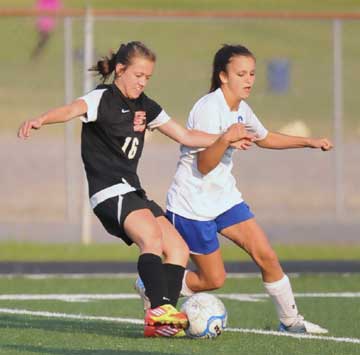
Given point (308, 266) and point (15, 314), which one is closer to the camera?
point (15, 314)

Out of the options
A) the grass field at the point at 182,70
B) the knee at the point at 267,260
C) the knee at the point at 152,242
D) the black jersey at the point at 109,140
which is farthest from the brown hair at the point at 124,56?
the grass field at the point at 182,70

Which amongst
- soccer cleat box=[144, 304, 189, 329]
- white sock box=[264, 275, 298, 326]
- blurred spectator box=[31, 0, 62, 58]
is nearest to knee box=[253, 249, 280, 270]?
white sock box=[264, 275, 298, 326]

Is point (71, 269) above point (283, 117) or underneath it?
underneath

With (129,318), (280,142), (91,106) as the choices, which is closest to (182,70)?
(129,318)

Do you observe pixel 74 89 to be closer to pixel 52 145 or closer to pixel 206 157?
pixel 52 145

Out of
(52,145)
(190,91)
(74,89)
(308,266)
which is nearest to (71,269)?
(308,266)

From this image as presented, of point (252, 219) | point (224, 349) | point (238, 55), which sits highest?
point (238, 55)

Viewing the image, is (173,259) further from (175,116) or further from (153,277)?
(175,116)

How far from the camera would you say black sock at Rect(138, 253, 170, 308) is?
9188 mm

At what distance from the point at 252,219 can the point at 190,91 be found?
9.00 meters

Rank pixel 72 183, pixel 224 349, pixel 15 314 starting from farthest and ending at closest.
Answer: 1. pixel 72 183
2. pixel 15 314
3. pixel 224 349

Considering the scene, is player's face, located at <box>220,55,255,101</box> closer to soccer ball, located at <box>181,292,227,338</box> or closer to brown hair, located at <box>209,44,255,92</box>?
brown hair, located at <box>209,44,255,92</box>

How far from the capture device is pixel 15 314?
1078 cm

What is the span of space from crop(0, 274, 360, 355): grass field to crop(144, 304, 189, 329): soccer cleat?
0.12 metres
